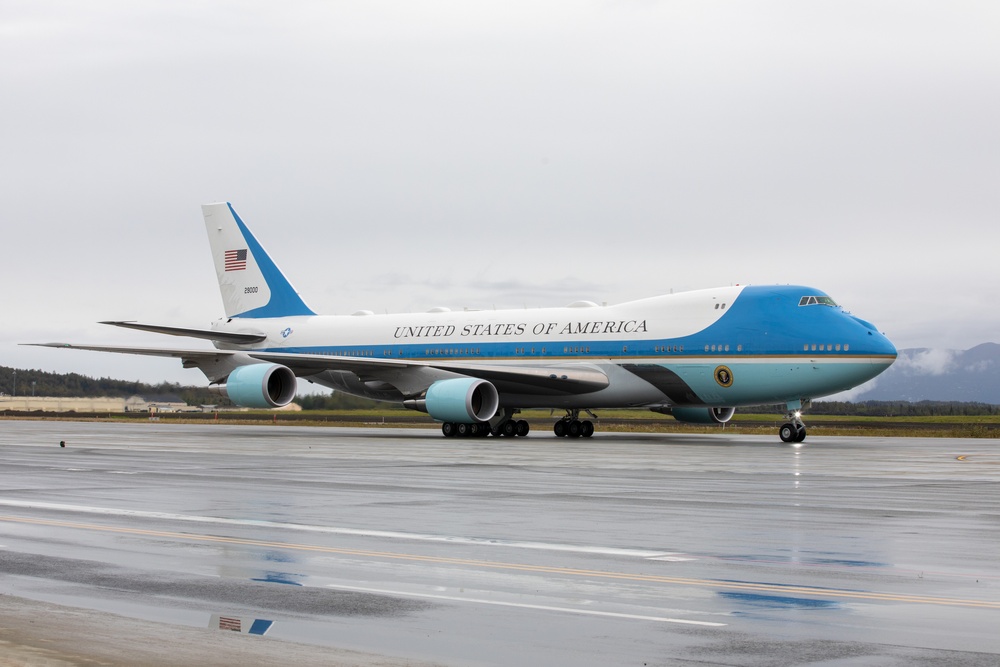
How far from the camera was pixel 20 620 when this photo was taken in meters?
8.02

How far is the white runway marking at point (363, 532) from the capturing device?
38.4 feet

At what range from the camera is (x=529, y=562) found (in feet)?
36.3

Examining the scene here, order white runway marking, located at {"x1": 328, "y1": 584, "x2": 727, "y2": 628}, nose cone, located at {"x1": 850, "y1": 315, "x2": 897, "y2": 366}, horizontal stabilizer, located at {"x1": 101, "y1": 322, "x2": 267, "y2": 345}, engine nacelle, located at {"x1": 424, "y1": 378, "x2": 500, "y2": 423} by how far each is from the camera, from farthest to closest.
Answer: horizontal stabilizer, located at {"x1": 101, "y1": 322, "x2": 267, "y2": 345}, engine nacelle, located at {"x1": 424, "y1": 378, "x2": 500, "y2": 423}, nose cone, located at {"x1": 850, "y1": 315, "x2": 897, "y2": 366}, white runway marking, located at {"x1": 328, "y1": 584, "x2": 727, "y2": 628}

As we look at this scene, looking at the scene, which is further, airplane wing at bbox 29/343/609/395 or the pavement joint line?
airplane wing at bbox 29/343/609/395

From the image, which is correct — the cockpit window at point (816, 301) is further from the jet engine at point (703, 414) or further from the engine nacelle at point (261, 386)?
the engine nacelle at point (261, 386)

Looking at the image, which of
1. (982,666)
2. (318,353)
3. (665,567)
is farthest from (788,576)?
(318,353)

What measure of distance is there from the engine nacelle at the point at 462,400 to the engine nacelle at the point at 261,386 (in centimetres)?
563

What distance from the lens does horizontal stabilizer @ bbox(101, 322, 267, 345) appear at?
48316 millimetres

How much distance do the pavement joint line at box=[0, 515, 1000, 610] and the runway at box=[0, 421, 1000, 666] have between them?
0.14ft

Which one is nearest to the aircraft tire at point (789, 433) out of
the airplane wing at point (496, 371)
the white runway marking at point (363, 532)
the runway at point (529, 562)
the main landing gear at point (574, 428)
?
the airplane wing at point (496, 371)

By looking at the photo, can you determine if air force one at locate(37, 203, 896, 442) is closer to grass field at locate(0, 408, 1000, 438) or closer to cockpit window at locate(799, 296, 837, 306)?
cockpit window at locate(799, 296, 837, 306)

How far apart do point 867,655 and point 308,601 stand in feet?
13.4

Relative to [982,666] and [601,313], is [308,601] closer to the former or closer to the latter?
[982,666]

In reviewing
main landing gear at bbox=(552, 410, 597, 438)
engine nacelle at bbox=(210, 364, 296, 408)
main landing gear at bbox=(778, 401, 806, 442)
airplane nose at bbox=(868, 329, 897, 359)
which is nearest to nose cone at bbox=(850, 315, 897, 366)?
airplane nose at bbox=(868, 329, 897, 359)
